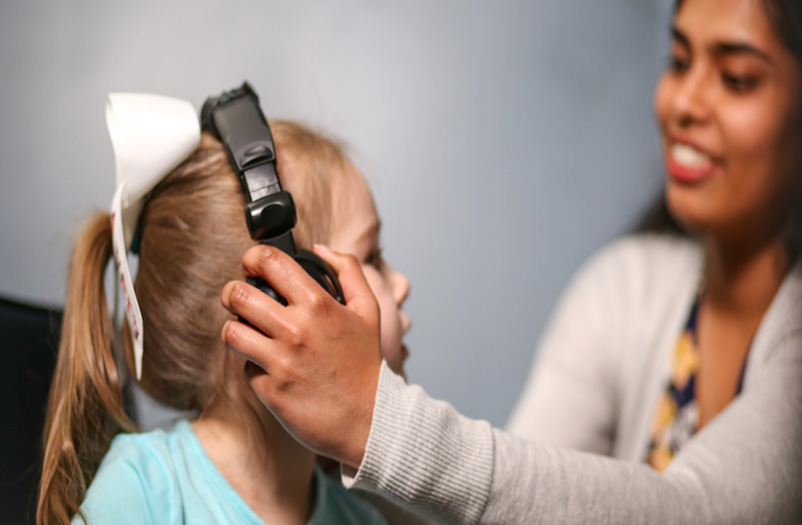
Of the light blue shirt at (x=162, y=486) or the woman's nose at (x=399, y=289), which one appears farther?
the woman's nose at (x=399, y=289)

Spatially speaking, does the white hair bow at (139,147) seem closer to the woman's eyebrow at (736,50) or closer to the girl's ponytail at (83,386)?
the girl's ponytail at (83,386)

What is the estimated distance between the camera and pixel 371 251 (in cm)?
86

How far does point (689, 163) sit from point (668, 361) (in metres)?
0.34

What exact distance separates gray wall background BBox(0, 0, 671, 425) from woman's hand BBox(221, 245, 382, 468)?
0.48 m

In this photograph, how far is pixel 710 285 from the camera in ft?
4.19

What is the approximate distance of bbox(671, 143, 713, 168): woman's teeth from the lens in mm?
1118

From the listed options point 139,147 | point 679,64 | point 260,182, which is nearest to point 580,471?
point 260,182

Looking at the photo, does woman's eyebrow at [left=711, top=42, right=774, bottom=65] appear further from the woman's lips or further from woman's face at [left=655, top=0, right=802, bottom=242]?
the woman's lips

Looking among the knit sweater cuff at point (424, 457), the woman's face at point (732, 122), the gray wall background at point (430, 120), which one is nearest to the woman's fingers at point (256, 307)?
the knit sweater cuff at point (424, 457)

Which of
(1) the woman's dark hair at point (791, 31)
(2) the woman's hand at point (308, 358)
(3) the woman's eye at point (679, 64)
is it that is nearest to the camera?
(2) the woman's hand at point (308, 358)

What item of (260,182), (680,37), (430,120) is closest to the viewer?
(260,182)

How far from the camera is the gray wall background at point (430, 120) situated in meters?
1.04

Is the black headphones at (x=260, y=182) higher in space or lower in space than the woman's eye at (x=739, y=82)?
lower

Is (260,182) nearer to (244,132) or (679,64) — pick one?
(244,132)
